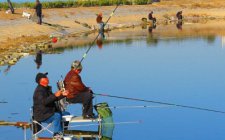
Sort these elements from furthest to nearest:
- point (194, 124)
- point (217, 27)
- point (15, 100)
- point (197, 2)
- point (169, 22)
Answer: point (197, 2)
point (169, 22)
point (217, 27)
point (15, 100)
point (194, 124)

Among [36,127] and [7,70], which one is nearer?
[36,127]

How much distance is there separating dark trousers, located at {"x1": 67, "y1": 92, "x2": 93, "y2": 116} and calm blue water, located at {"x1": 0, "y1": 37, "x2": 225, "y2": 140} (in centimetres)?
223

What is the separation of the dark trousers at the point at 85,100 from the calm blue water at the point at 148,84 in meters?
2.23

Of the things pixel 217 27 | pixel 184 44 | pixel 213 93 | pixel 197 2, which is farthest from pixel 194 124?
pixel 197 2

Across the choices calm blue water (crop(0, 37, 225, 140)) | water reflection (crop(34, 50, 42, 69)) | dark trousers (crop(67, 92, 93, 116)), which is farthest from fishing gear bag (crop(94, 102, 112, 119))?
water reflection (crop(34, 50, 42, 69))

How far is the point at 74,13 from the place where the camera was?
67312 mm

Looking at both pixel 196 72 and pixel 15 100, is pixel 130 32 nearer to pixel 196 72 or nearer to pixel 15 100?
pixel 196 72

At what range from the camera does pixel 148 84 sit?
2614cm

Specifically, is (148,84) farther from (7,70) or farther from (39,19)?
(39,19)

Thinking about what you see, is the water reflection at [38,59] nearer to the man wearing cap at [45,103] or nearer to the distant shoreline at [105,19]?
the distant shoreline at [105,19]

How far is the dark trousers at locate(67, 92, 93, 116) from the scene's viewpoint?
1535cm

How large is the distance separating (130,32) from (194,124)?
129ft

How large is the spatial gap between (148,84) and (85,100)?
1091 cm

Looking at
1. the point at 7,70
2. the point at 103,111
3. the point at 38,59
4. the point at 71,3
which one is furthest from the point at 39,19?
the point at 103,111
